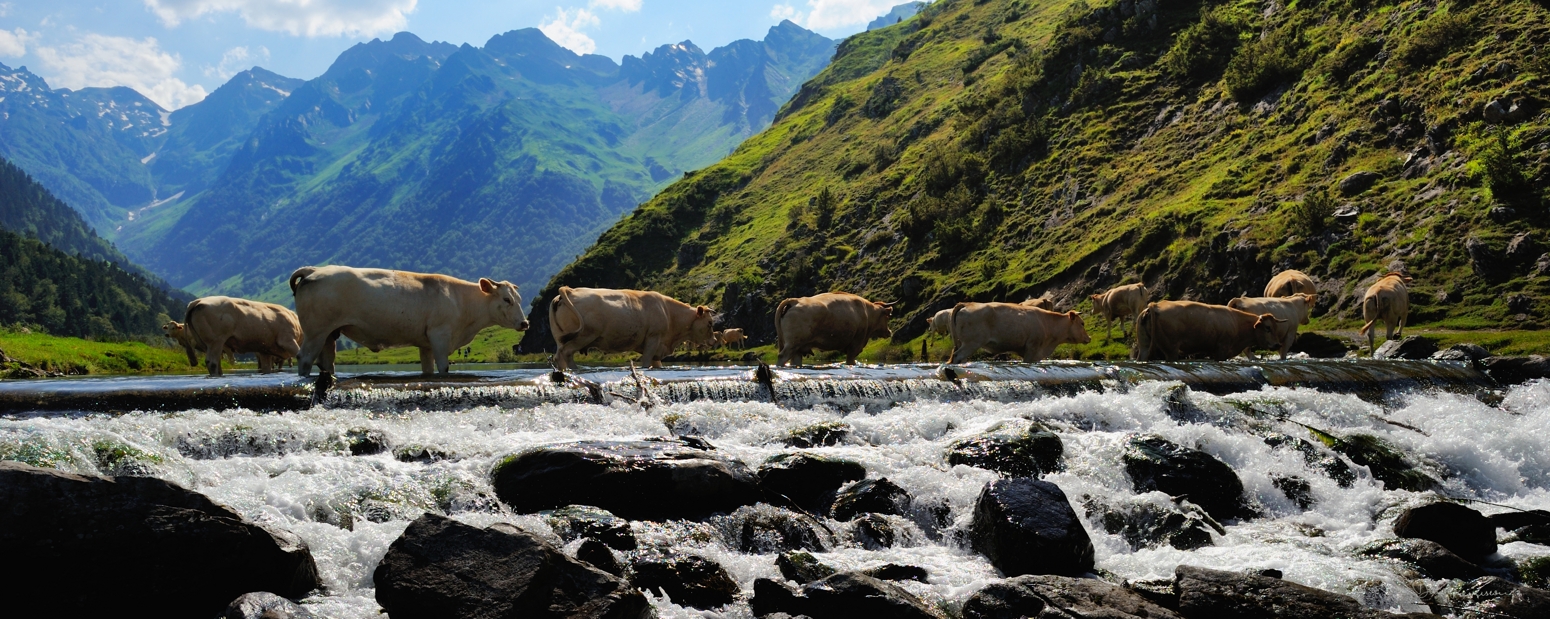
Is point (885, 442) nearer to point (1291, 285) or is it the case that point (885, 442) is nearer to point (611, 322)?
point (611, 322)

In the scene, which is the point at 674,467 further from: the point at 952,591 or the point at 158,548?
the point at 158,548

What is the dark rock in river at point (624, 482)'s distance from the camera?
41.6 ft

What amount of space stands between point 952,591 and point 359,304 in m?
14.6

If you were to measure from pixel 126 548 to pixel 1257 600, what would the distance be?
1055 cm

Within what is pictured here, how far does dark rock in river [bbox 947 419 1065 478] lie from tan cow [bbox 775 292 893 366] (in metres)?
16.2

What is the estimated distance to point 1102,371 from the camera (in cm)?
2417

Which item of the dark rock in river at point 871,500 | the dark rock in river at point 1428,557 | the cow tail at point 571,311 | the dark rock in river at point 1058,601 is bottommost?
→ the dark rock in river at point 1428,557

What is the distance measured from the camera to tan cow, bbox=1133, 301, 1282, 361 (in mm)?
31062

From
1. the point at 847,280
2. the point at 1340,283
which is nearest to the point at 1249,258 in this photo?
the point at 1340,283

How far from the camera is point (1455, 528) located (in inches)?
492

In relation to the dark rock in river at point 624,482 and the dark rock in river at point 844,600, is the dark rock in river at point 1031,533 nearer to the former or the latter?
the dark rock in river at point 844,600

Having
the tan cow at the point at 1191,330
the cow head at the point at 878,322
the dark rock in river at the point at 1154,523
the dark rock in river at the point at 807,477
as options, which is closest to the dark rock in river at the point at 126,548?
the dark rock in river at the point at 807,477

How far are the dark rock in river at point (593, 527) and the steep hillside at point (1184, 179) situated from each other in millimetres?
35608

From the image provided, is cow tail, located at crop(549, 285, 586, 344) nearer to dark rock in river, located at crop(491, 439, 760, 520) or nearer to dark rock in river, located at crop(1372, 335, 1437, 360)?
dark rock in river, located at crop(491, 439, 760, 520)
